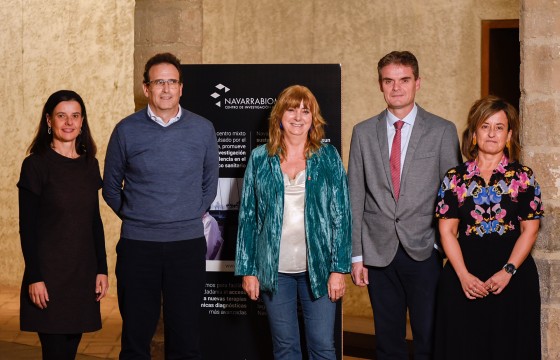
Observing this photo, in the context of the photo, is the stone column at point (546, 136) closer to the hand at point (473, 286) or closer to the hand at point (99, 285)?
the hand at point (473, 286)

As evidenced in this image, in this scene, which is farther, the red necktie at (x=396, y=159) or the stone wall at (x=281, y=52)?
the stone wall at (x=281, y=52)

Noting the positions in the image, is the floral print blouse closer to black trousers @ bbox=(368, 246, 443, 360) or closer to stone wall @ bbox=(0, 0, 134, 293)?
black trousers @ bbox=(368, 246, 443, 360)

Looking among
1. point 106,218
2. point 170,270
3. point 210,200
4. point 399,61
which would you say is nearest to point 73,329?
point 170,270

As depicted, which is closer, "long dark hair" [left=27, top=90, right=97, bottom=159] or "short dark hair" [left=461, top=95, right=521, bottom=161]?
"short dark hair" [left=461, top=95, right=521, bottom=161]

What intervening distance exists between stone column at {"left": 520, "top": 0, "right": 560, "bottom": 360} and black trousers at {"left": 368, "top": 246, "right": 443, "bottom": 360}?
0.59 metres

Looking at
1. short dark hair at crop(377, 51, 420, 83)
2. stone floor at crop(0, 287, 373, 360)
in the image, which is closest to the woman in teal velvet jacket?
short dark hair at crop(377, 51, 420, 83)

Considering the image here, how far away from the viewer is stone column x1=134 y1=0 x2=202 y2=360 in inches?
245

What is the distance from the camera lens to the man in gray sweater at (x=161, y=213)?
461 centimetres

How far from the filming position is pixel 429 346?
4605 mm

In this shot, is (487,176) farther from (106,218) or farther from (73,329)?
(106,218)

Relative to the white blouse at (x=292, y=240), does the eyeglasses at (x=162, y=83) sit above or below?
above

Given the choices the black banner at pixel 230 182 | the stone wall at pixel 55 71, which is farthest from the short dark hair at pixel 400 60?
the stone wall at pixel 55 71

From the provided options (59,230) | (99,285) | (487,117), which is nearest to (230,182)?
(99,285)

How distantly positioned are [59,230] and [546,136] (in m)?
2.31
